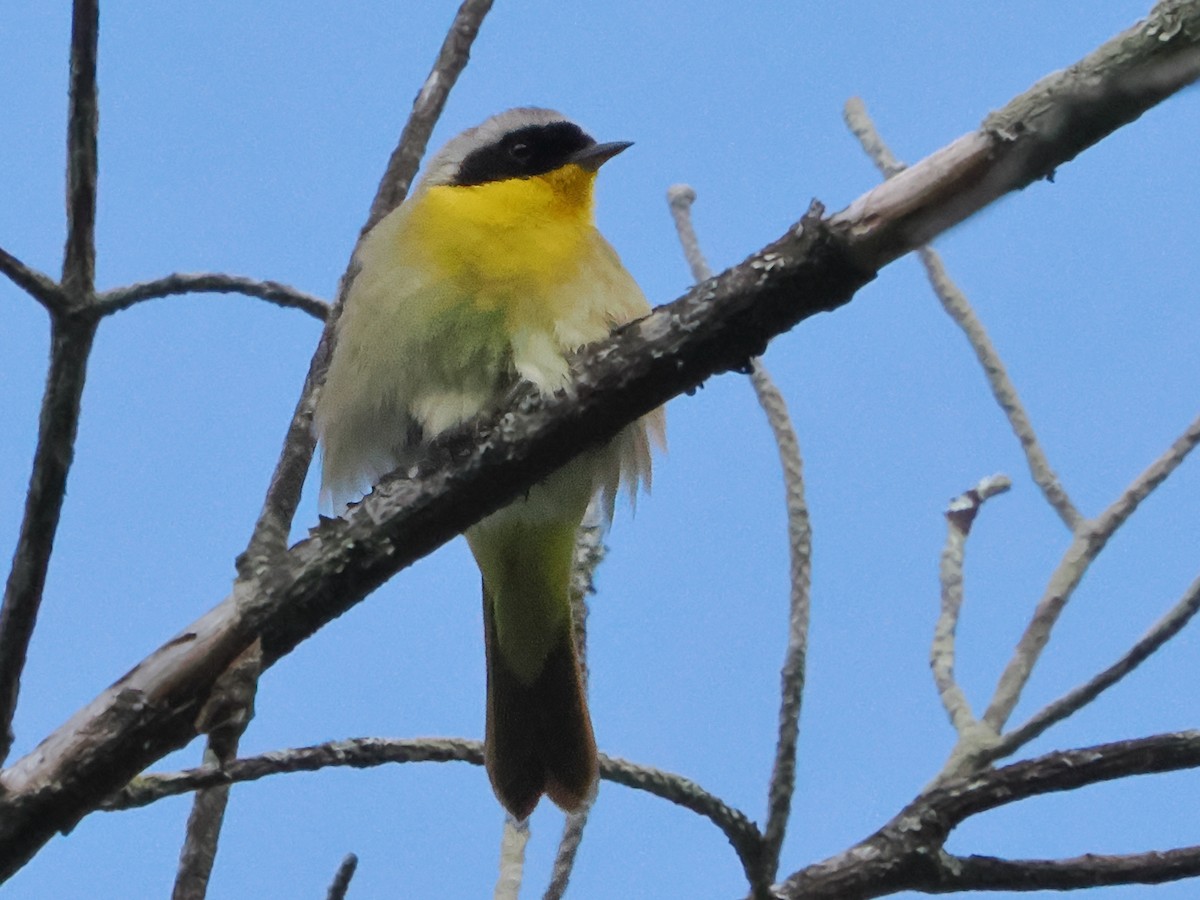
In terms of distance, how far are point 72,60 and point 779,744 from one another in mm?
1607

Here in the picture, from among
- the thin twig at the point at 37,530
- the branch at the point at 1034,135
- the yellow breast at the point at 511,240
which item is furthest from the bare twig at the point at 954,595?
the thin twig at the point at 37,530

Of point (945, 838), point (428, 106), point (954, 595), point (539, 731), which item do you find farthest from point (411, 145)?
point (945, 838)

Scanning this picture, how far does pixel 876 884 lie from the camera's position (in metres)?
2.11

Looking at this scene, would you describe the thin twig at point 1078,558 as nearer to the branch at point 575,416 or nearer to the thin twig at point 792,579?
the thin twig at point 792,579

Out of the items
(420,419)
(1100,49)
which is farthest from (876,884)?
(420,419)

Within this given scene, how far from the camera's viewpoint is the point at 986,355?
3.40 m

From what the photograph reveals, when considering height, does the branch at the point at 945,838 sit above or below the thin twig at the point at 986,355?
below

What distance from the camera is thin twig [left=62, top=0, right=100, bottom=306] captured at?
6.97 ft

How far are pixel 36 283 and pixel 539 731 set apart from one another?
1780mm

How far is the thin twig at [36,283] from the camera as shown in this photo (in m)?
2.18

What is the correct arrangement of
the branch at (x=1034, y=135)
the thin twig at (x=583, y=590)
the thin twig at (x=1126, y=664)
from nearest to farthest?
the branch at (x=1034, y=135), the thin twig at (x=1126, y=664), the thin twig at (x=583, y=590)

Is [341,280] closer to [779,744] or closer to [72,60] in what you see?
[72,60]

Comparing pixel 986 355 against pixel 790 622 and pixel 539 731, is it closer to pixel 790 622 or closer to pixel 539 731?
pixel 790 622

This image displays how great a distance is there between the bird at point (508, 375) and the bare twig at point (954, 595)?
762 mm
